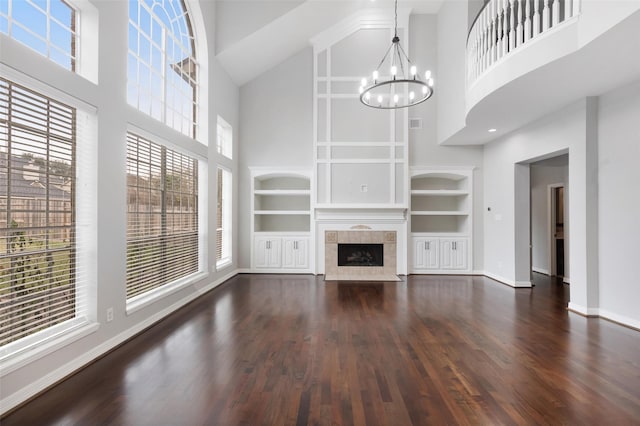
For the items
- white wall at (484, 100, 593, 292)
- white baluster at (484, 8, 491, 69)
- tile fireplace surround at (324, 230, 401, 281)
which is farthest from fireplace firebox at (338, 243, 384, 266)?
white baluster at (484, 8, 491, 69)

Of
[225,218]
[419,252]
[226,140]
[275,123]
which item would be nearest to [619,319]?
[419,252]

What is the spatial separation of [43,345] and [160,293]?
160cm

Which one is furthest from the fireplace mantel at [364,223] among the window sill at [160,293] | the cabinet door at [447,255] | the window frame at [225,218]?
the window sill at [160,293]

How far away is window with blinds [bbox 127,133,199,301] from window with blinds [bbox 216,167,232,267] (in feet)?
4.03

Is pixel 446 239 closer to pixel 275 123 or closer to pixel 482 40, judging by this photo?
pixel 482 40

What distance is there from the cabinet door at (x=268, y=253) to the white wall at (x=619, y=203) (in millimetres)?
5425

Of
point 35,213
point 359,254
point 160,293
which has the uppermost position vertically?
point 35,213

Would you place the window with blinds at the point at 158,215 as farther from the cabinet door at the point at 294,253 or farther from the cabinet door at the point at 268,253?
the cabinet door at the point at 294,253

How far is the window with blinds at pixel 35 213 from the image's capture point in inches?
82.0

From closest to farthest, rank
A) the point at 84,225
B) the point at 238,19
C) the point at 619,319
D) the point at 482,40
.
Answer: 1. the point at 84,225
2. the point at 619,319
3. the point at 482,40
4. the point at 238,19

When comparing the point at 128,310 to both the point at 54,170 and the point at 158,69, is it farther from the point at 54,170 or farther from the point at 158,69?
the point at 158,69

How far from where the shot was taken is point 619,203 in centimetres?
380

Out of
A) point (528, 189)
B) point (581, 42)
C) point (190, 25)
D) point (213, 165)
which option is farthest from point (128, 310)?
point (528, 189)

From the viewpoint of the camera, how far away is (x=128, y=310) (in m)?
3.20
